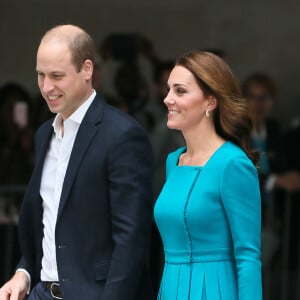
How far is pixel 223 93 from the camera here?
350 centimetres

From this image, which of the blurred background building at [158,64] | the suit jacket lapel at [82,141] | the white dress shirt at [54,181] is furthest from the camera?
the blurred background building at [158,64]

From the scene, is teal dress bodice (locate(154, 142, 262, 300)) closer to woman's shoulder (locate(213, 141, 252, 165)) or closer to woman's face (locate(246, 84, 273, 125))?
woman's shoulder (locate(213, 141, 252, 165))

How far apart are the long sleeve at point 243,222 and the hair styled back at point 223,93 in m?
0.17

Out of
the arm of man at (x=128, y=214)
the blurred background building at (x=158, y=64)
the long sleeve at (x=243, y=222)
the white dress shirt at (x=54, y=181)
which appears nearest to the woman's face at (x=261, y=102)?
the blurred background building at (x=158, y=64)

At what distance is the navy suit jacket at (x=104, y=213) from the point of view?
141 inches

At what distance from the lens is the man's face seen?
143 inches

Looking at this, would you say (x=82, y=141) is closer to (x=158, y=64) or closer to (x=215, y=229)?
(x=215, y=229)

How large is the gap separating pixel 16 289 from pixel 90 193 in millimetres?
570

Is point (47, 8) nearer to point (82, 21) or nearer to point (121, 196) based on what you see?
point (82, 21)

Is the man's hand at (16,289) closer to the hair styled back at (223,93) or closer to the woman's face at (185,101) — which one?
the woman's face at (185,101)

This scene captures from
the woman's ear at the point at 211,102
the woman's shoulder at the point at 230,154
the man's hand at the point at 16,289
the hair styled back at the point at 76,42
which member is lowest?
the man's hand at the point at 16,289

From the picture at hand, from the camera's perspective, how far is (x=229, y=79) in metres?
3.53

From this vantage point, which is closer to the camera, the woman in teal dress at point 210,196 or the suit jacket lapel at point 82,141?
the woman in teal dress at point 210,196

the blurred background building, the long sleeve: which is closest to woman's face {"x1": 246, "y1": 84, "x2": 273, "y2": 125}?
the blurred background building
